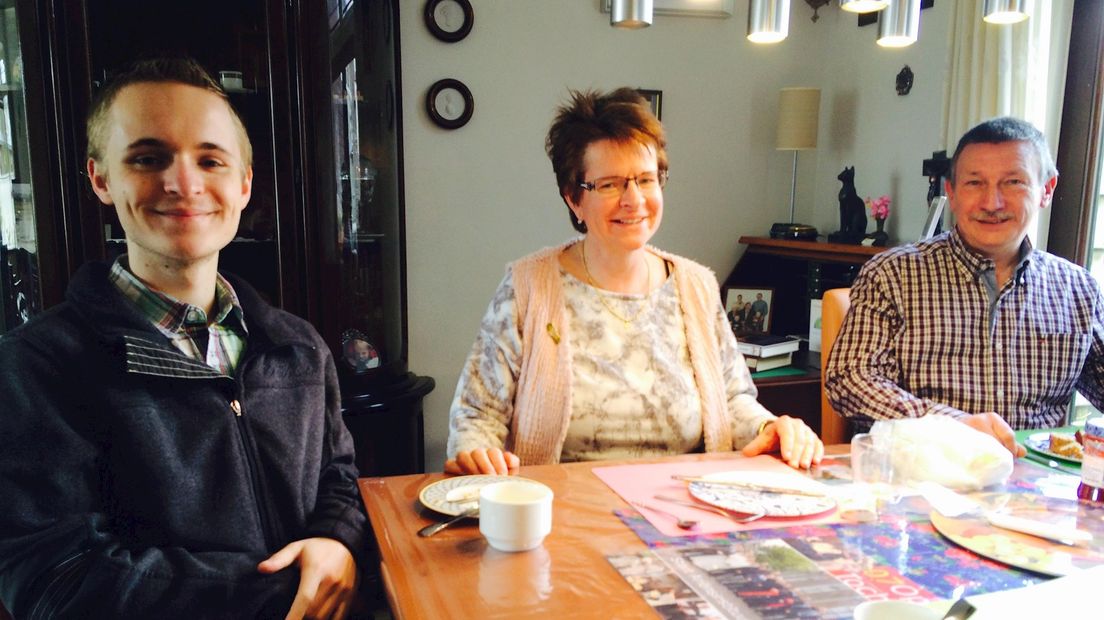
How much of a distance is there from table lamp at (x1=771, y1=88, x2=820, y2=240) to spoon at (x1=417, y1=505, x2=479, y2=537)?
2.25m

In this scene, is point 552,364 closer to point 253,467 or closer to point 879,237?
point 253,467

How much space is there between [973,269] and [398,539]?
1492 mm

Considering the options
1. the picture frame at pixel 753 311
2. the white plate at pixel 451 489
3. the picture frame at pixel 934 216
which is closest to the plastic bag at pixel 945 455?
the white plate at pixel 451 489

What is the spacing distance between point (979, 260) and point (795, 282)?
47.2 inches

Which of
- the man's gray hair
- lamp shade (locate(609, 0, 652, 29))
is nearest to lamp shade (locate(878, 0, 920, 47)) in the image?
lamp shade (locate(609, 0, 652, 29))

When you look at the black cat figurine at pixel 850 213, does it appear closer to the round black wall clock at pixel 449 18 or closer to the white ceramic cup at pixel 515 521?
the round black wall clock at pixel 449 18

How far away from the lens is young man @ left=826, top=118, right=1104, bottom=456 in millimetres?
1790

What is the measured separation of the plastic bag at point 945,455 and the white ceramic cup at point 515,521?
56 cm

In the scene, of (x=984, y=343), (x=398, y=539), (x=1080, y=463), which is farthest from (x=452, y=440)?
(x=984, y=343)

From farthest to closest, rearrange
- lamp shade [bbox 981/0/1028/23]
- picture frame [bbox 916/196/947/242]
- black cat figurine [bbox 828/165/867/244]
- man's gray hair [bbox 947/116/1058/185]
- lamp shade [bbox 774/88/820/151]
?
lamp shade [bbox 774/88/820/151] < black cat figurine [bbox 828/165/867/244] < picture frame [bbox 916/196/947/242] < man's gray hair [bbox 947/116/1058/185] < lamp shade [bbox 981/0/1028/23]

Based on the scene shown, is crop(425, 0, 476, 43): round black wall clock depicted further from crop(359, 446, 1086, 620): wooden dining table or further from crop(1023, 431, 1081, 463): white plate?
crop(1023, 431, 1081, 463): white plate

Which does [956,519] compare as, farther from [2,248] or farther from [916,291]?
[2,248]

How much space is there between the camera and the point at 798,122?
2922 millimetres

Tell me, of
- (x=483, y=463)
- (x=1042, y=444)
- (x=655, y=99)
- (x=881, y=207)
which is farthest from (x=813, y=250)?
(x=483, y=463)
